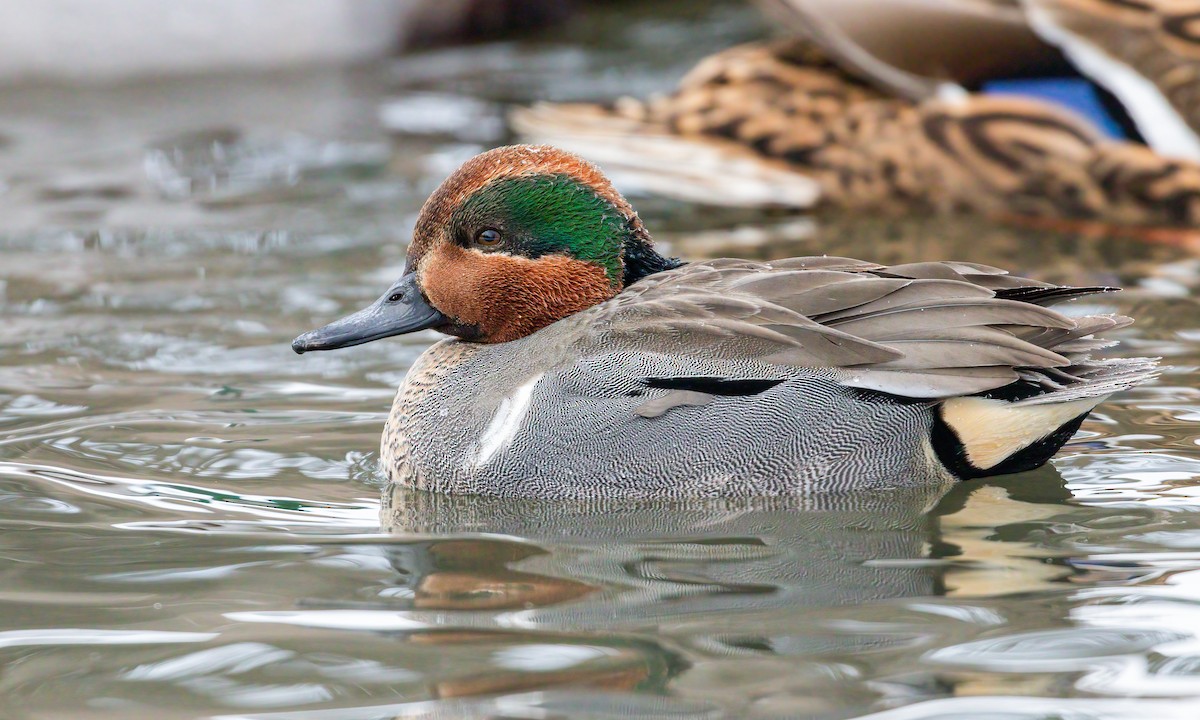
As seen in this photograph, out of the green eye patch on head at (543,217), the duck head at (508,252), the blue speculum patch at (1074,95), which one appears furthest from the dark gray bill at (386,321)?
the blue speculum patch at (1074,95)

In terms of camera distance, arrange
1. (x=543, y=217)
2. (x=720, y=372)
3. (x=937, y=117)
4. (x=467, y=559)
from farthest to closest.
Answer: (x=937, y=117), (x=543, y=217), (x=720, y=372), (x=467, y=559)

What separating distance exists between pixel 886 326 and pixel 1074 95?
3.48 metres

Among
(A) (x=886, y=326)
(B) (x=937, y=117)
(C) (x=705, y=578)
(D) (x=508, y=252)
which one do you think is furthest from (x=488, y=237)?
(B) (x=937, y=117)

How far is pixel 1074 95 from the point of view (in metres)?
7.51

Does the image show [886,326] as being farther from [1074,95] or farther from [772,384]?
[1074,95]

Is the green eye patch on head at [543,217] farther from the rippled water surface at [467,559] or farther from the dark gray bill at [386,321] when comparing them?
the rippled water surface at [467,559]

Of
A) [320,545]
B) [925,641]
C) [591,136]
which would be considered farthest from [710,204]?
[925,641]

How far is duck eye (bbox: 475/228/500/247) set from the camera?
16.1 ft

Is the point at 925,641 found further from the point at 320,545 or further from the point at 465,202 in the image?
the point at 465,202

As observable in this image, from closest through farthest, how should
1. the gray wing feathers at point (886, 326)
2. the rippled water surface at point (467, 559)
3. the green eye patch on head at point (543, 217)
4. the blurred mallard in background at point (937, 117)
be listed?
the rippled water surface at point (467, 559) < the gray wing feathers at point (886, 326) < the green eye patch on head at point (543, 217) < the blurred mallard in background at point (937, 117)

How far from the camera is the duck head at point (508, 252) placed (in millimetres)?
4867

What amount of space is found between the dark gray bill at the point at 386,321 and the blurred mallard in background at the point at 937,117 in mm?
3317

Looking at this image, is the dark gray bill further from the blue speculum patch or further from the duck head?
the blue speculum patch

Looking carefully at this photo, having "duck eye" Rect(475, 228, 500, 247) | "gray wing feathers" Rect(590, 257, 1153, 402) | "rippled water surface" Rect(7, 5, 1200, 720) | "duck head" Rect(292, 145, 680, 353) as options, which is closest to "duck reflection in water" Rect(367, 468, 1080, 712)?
"rippled water surface" Rect(7, 5, 1200, 720)
